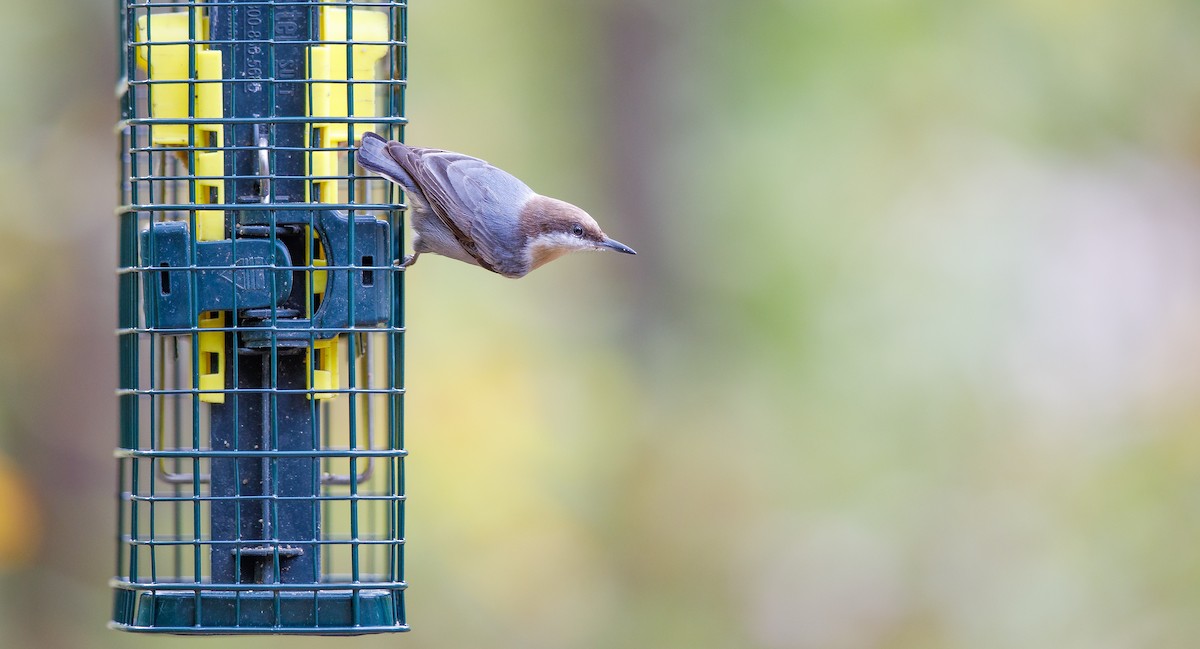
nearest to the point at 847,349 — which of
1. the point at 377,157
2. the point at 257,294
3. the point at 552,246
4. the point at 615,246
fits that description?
the point at 615,246

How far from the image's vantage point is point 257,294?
539 cm

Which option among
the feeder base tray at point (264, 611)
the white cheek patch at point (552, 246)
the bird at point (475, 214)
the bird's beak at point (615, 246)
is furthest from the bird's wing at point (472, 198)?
the feeder base tray at point (264, 611)

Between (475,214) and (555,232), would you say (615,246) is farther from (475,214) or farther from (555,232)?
(475,214)

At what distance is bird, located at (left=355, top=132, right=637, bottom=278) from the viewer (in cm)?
571

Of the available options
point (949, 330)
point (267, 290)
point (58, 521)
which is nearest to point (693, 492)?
point (949, 330)

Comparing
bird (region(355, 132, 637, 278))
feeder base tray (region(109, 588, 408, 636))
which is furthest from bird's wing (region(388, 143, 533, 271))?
feeder base tray (region(109, 588, 408, 636))

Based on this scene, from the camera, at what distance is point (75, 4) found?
9.73 metres

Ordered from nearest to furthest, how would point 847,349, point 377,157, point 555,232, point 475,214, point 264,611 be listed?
point 264,611 < point 377,157 < point 475,214 < point 555,232 < point 847,349

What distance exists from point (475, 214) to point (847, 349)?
555 cm

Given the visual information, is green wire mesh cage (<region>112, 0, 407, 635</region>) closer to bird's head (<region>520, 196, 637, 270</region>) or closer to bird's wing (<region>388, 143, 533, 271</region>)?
bird's wing (<region>388, 143, 533, 271</region>)

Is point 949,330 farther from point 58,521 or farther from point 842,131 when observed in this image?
point 58,521

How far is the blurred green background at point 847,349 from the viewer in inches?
420

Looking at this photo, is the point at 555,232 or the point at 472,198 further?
the point at 555,232

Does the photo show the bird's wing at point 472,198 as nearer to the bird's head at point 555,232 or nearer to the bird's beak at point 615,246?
the bird's head at point 555,232
